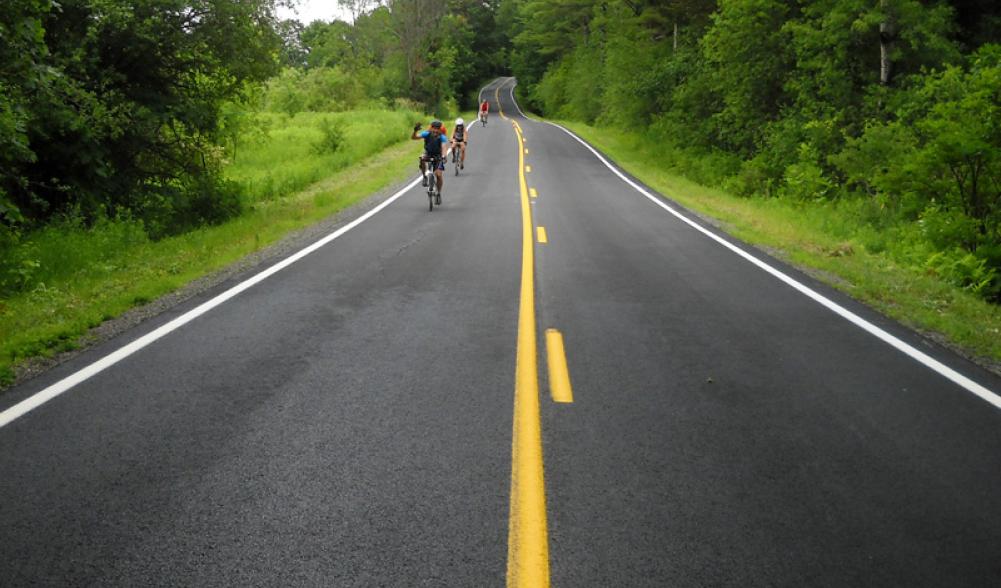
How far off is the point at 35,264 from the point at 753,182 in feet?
60.2

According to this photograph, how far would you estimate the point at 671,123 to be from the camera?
27.4m

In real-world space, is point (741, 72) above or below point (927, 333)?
above

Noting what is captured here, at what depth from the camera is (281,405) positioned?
4727 mm

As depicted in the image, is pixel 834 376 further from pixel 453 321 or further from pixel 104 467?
pixel 104 467

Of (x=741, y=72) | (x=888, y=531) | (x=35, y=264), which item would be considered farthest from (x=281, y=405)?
(x=741, y=72)

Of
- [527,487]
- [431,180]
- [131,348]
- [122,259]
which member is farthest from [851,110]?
[131,348]

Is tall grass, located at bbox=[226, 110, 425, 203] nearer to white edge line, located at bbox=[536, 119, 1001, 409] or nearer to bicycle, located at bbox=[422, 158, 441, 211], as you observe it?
bicycle, located at bbox=[422, 158, 441, 211]

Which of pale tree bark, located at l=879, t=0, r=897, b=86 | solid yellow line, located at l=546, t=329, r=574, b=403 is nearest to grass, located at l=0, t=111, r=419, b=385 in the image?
solid yellow line, located at l=546, t=329, r=574, b=403

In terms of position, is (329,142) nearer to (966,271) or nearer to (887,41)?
(887,41)

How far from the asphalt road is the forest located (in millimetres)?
2111

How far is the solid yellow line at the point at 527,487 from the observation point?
300cm

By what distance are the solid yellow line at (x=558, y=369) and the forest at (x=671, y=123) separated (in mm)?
4245

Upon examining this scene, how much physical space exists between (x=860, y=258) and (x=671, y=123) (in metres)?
17.5

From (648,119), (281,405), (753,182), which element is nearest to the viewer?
(281,405)
